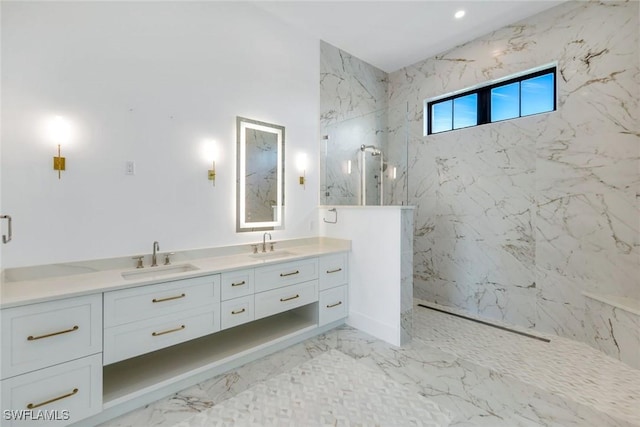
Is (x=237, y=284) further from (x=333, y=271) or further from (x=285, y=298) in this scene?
(x=333, y=271)

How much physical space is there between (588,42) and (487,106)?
38.2 inches

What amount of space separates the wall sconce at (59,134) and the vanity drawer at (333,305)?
2331 mm

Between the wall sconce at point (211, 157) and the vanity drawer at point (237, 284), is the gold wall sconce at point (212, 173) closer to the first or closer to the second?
the wall sconce at point (211, 157)

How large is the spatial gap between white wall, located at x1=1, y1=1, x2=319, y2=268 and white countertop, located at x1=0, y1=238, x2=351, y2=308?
0.08 m

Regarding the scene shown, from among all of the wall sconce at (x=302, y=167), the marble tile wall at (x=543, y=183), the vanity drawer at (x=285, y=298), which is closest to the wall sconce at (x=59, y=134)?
the vanity drawer at (x=285, y=298)

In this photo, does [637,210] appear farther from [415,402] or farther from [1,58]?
[1,58]

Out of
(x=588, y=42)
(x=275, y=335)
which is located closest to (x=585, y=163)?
(x=588, y=42)

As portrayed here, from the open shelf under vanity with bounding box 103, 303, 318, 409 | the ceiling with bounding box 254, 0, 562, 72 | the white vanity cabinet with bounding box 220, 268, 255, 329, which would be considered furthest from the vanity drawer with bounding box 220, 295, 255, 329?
the ceiling with bounding box 254, 0, 562, 72

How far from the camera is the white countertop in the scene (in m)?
1.55

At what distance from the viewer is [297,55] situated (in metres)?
3.30

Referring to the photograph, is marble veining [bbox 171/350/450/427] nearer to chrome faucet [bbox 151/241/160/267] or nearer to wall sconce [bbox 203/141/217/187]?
chrome faucet [bbox 151/241/160/267]

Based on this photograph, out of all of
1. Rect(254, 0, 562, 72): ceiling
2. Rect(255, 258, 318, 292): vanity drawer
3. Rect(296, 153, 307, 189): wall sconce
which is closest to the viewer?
Rect(255, 258, 318, 292): vanity drawer

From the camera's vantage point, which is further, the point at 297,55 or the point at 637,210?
the point at 297,55

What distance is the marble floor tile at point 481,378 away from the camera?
5.85 feet
